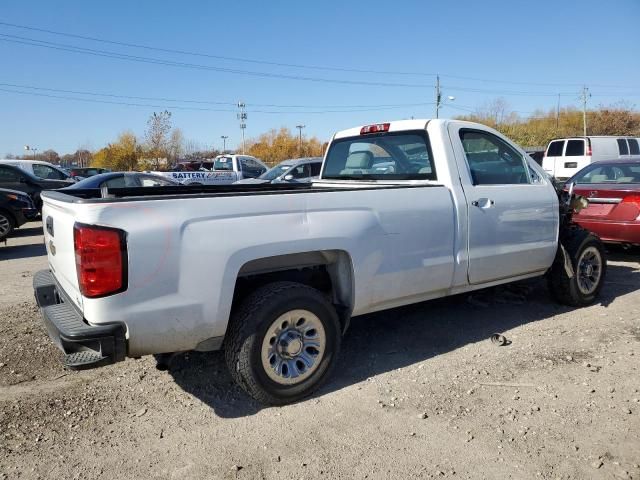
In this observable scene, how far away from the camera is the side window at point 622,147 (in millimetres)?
20094

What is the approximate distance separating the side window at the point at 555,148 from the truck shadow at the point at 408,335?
15097mm

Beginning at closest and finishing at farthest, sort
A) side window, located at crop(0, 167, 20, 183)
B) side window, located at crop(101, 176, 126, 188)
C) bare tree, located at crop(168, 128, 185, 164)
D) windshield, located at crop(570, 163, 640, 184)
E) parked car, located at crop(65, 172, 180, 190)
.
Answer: windshield, located at crop(570, 163, 640, 184) → parked car, located at crop(65, 172, 180, 190) → side window, located at crop(101, 176, 126, 188) → side window, located at crop(0, 167, 20, 183) → bare tree, located at crop(168, 128, 185, 164)

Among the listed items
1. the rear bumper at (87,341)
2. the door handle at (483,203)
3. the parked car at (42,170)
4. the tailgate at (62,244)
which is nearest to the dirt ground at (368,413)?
the rear bumper at (87,341)

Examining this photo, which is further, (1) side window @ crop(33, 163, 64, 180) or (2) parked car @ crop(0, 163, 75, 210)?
(1) side window @ crop(33, 163, 64, 180)

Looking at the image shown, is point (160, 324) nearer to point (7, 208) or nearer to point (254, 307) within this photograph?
point (254, 307)

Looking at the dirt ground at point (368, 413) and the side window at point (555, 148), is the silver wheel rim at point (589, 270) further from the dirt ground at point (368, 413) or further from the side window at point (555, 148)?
the side window at point (555, 148)

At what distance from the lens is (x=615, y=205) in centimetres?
707

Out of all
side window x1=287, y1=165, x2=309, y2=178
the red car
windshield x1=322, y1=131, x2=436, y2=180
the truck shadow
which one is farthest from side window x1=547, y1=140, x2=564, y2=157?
windshield x1=322, y1=131, x2=436, y2=180

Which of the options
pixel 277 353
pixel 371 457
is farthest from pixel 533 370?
pixel 277 353

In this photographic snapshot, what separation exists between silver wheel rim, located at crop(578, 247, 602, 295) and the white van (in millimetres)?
14910

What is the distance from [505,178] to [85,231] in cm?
374

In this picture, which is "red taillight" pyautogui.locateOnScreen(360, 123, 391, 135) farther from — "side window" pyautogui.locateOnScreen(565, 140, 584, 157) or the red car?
"side window" pyautogui.locateOnScreen(565, 140, 584, 157)

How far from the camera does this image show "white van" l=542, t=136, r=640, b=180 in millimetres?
19266

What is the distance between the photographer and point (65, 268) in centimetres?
326
